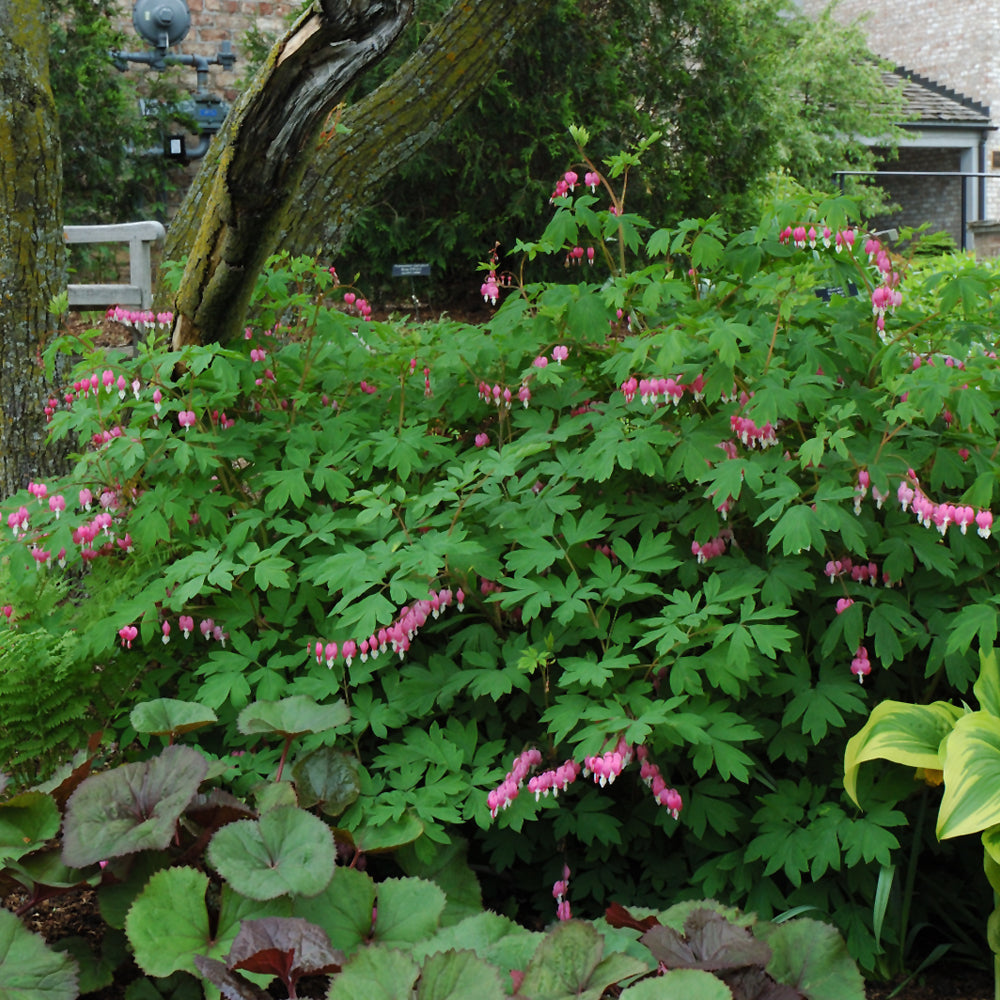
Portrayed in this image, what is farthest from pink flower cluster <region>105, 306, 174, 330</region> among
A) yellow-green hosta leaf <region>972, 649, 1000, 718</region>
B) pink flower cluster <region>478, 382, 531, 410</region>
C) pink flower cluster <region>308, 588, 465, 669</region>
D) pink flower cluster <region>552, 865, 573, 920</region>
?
yellow-green hosta leaf <region>972, 649, 1000, 718</region>

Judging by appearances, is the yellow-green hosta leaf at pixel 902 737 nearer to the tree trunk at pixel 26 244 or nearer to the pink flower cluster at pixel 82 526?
the pink flower cluster at pixel 82 526

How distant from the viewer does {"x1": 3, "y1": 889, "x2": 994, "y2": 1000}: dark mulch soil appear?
6.83ft

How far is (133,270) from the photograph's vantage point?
20.0ft

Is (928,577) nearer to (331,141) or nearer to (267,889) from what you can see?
(267,889)

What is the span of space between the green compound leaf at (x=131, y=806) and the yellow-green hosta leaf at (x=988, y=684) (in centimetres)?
150

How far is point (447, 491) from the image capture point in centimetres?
232

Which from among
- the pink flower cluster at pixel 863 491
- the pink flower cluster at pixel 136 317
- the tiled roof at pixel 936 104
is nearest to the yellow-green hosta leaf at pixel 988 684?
the pink flower cluster at pixel 863 491

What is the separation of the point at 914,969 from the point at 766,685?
2.29ft

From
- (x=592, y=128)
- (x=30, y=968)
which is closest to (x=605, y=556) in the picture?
(x=30, y=968)

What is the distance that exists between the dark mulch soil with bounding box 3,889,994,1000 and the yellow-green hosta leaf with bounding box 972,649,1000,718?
61 cm

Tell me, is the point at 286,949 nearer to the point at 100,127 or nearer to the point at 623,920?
the point at 623,920

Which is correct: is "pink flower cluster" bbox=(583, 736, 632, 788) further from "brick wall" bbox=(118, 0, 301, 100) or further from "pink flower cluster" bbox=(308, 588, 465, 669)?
"brick wall" bbox=(118, 0, 301, 100)

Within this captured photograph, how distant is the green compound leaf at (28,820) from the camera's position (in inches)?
73.7

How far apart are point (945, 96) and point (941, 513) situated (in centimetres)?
2433
